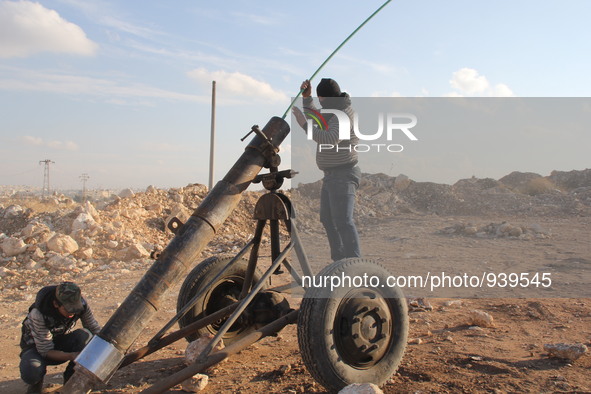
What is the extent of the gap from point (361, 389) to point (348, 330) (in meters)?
0.42

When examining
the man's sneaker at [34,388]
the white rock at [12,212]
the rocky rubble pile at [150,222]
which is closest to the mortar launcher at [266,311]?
the man's sneaker at [34,388]

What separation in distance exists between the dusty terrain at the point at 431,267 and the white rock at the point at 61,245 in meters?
0.14

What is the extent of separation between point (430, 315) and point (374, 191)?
510 cm

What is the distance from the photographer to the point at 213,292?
14.5 ft

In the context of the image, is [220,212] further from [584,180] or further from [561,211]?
[584,180]

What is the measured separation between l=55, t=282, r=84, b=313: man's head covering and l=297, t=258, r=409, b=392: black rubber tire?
5.87 feet

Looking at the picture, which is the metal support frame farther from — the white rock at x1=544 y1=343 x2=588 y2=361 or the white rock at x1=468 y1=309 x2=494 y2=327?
the white rock at x1=468 y1=309 x2=494 y2=327

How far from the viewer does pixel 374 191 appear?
10.4m

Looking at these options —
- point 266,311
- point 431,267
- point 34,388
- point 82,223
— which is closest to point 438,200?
point 431,267

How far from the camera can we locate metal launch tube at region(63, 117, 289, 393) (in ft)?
9.74

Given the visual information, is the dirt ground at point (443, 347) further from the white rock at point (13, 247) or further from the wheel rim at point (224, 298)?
the white rock at point (13, 247)

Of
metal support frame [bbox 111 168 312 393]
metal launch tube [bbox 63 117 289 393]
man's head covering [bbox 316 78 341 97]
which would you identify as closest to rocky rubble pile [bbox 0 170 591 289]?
man's head covering [bbox 316 78 341 97]

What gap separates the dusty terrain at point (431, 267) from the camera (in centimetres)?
378

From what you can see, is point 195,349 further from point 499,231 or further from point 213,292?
point 499,231
